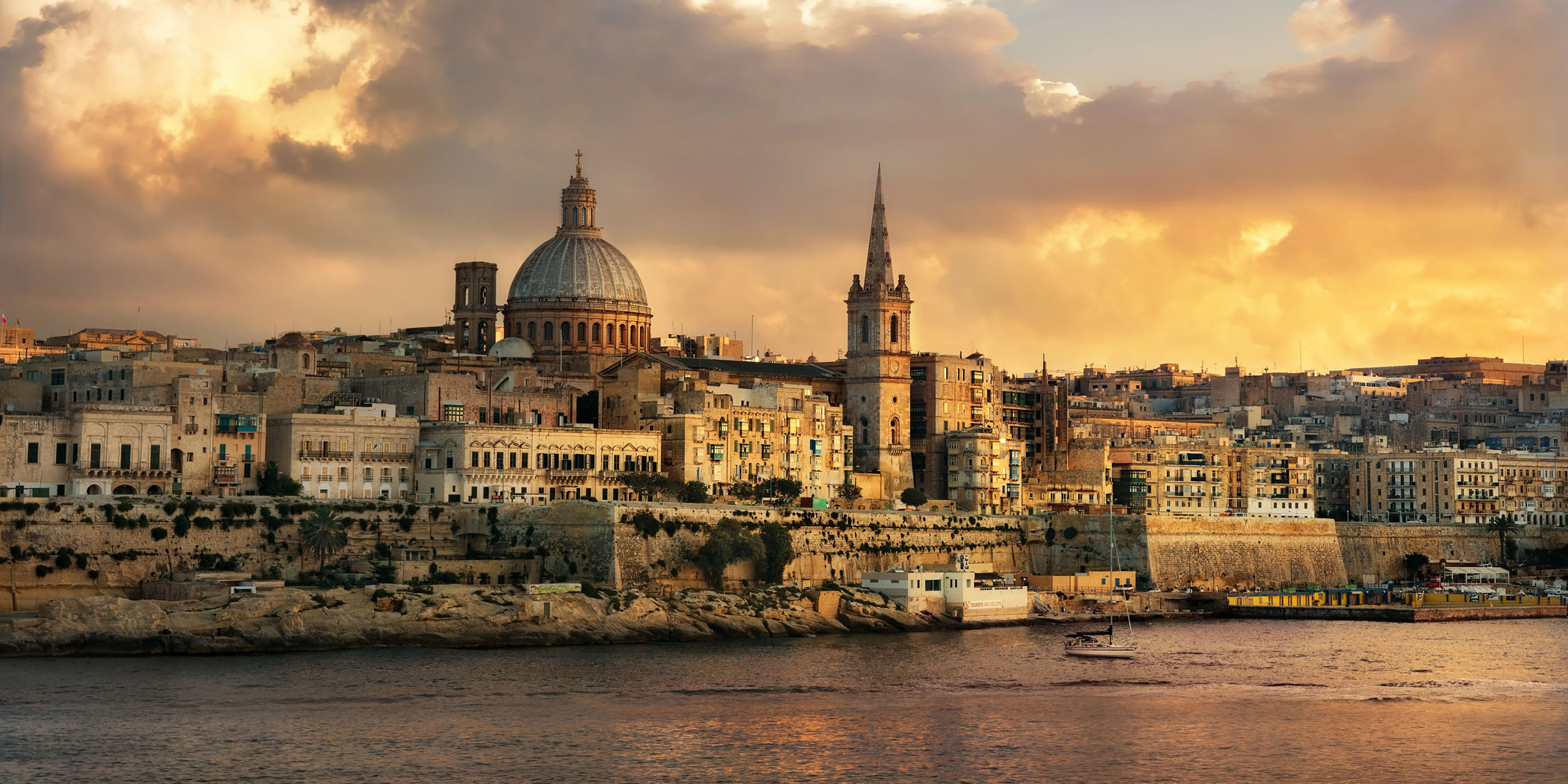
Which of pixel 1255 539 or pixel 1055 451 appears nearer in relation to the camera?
pixel 1255 539

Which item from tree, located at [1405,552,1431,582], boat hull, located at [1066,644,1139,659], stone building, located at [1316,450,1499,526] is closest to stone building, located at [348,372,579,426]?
boat hull, located at [1066,644,1139,659]

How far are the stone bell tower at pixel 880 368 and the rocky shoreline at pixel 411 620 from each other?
24266 mm

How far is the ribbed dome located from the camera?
10006cm

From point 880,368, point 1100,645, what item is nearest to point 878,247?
point 880,368

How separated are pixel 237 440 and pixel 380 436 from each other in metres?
5.13

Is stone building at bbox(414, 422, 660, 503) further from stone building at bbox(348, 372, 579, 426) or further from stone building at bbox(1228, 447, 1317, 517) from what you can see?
stone building at bbox(1228, 447, 1317, 517)

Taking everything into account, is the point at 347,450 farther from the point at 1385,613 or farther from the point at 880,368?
the point at 1385,613

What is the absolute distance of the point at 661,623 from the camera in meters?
66.9

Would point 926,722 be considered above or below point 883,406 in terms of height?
below

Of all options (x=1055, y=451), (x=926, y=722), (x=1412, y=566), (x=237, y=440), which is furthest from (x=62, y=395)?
(x=1412, y=566)

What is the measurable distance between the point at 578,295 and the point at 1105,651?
40.3 metres

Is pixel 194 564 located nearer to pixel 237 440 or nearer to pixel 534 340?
pixel 237 440

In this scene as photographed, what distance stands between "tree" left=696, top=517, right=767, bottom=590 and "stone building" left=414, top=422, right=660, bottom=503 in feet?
19.3

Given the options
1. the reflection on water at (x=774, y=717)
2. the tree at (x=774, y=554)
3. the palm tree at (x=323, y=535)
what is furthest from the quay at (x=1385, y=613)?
the palm tree at (x=323, y=535)
